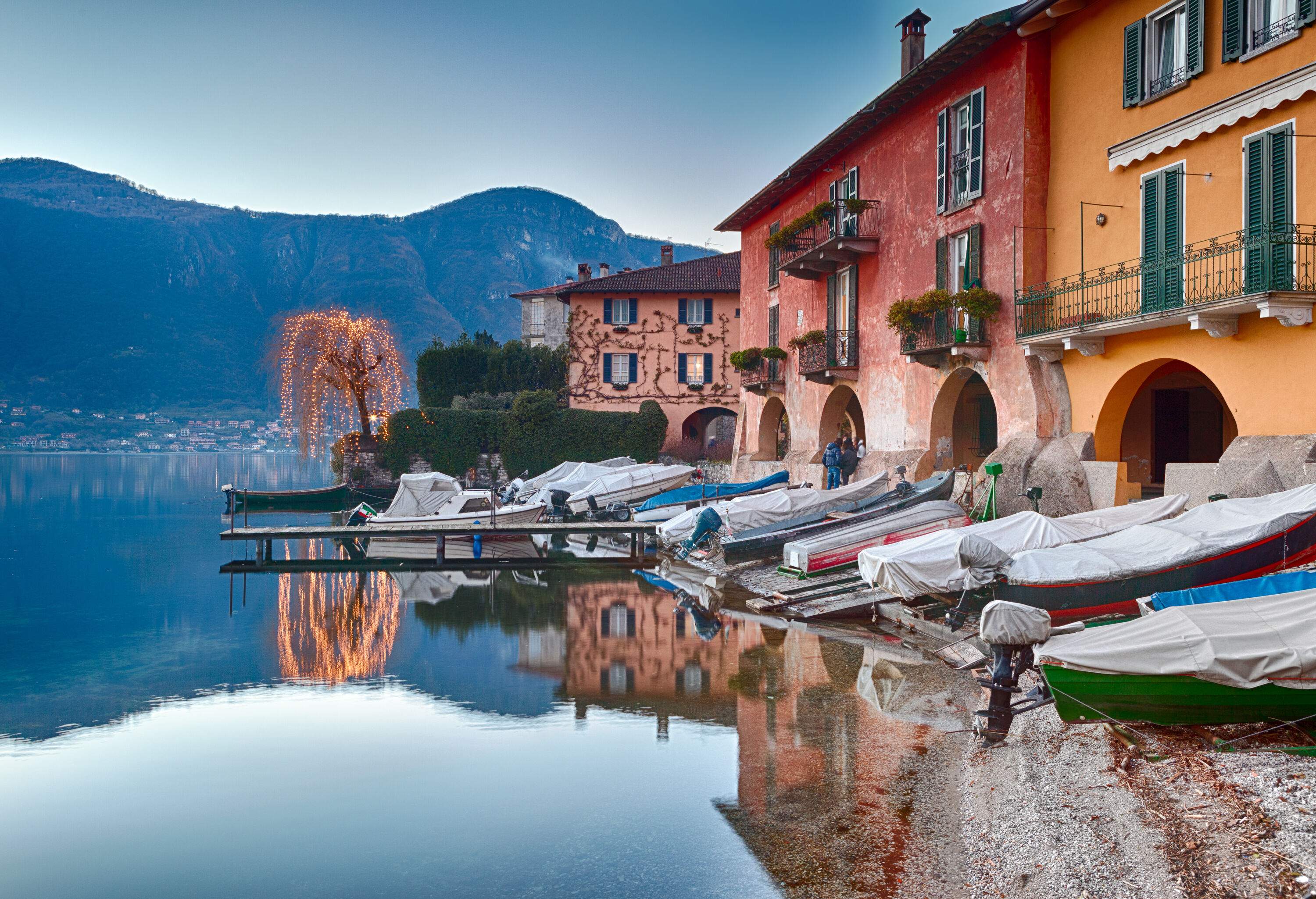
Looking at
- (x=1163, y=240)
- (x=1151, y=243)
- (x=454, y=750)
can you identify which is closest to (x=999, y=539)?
(x=1163, y=240)

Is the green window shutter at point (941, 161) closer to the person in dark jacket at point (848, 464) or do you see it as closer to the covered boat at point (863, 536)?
the covered boat at point (863, 536)

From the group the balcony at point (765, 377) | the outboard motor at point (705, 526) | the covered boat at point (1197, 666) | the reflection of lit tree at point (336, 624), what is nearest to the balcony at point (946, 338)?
the outboard motor at point (705, 526)

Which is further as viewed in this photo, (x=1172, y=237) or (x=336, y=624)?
(x=336, y=624)

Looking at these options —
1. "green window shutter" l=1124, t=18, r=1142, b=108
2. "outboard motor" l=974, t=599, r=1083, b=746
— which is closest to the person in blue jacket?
"green window shutter" l=1124, t=18, r=1142, b=108

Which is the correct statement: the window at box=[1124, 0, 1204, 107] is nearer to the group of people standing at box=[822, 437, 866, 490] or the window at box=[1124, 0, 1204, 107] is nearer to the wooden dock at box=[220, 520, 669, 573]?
the group of people standing at box=[822, 437, 866, 490]

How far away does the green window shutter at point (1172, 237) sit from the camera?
53.4 ft

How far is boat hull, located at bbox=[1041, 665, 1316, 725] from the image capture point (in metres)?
8.86

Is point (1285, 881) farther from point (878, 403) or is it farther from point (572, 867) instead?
point (878, 403)

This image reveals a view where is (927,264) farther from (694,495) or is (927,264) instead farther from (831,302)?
(694,495)

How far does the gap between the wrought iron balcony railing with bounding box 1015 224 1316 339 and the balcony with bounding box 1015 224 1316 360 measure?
0.06 ft

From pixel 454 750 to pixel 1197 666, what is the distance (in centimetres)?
862

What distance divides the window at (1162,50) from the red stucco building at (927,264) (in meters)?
2.95

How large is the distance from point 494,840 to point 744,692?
5778 mm

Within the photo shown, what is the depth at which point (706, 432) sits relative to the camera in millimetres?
66562
